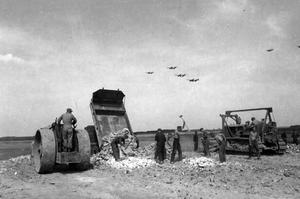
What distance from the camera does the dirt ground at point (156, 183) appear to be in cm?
653

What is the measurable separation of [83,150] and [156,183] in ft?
9.46

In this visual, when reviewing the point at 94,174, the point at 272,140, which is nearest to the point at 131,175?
the point at 94,174

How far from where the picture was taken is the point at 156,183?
7516 millimetres

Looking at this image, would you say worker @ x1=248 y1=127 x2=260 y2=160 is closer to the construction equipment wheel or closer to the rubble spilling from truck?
the rubble spilling from truck

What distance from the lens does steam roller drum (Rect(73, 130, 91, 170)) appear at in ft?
30.8

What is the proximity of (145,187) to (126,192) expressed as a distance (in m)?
0.60

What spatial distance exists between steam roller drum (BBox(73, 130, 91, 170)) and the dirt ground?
0.32 metres

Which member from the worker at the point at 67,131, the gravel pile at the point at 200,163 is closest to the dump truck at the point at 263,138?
the gravel pile at the point at 200,163

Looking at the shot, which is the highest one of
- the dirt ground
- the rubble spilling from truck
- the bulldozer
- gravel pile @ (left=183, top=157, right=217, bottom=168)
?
the bulldozer

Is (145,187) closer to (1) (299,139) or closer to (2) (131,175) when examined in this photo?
(2) (131,175)

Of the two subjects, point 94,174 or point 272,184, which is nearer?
point 272,184

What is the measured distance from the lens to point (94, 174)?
8922 millimetres

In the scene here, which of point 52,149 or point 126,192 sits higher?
point 52,149

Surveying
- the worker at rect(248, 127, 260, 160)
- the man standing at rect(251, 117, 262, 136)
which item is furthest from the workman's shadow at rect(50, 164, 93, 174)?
the man standing at rect(251, 117, 262, 136)
